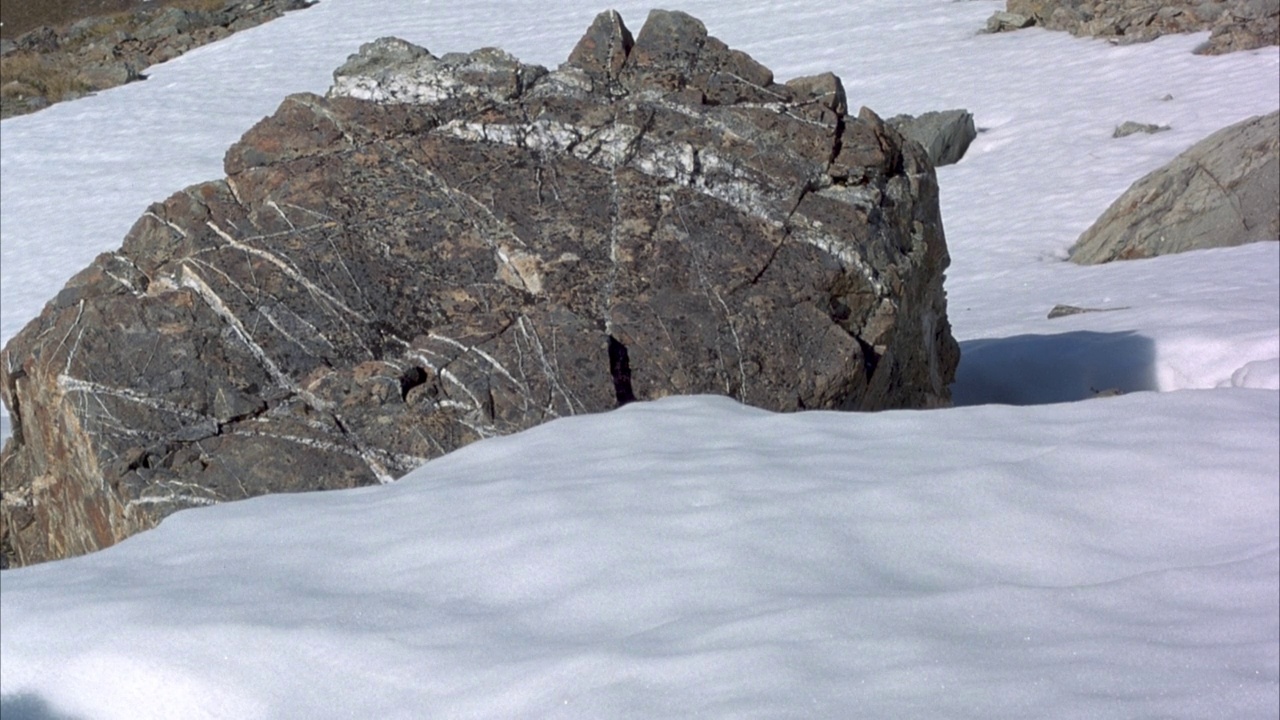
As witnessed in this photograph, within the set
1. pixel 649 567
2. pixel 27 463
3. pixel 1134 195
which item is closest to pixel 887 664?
pixel 649 567

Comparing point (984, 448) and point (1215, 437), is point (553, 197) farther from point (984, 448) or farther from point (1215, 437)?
point (1215, 437)

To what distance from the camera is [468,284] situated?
5.44 metres

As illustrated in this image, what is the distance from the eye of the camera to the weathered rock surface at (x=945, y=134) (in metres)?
14.2

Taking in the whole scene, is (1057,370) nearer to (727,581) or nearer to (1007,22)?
(727,581)

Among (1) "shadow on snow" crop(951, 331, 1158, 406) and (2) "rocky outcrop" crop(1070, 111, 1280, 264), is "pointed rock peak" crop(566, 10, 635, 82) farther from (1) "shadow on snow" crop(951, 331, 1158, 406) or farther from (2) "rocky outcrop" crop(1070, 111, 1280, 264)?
(2) "rocky outcrop" crop(1070, 111, 1280, 264)

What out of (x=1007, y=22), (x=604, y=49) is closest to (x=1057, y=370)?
(x=604, y=49)

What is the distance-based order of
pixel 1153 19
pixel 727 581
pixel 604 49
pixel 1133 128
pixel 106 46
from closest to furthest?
pixel 727 581 < pixel 604 49 < pixel 1133 128 < pixel 1153 19 < pixel 106 46

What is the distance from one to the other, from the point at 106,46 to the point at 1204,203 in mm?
20856

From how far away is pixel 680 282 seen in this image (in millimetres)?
5449

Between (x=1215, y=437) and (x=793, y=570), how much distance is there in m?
1.74

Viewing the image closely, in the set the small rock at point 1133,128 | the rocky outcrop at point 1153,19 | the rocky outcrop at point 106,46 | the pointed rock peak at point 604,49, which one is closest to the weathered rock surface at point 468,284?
the pointed rock peak at point 604,49

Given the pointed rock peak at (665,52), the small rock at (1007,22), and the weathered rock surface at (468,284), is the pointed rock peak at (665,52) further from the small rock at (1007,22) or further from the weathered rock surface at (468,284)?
the small rock at (1007,22)

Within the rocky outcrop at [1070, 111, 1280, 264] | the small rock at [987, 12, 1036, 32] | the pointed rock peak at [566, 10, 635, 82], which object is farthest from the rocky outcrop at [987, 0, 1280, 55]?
the pointed rock peak at [566, 10, 635, 82]

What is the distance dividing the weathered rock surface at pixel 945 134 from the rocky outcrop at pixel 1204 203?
3.39m
